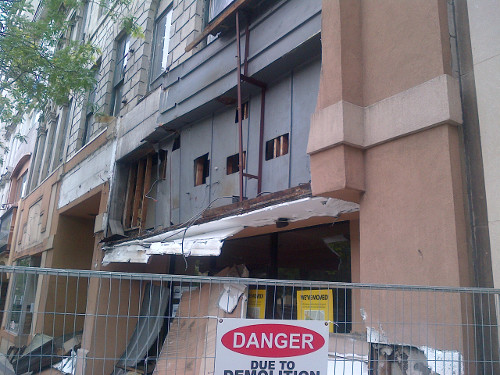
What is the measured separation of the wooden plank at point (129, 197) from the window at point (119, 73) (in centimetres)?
210

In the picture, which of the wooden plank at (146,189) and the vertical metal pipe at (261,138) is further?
the wooden plank at (146,189)

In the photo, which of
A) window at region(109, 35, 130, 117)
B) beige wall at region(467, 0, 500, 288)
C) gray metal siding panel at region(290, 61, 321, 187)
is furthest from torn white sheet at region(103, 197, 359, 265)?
window at region(109, 35, 130, 117)

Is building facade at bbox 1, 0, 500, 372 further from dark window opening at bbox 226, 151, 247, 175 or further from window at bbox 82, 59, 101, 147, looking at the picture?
window at bbox 82, 59, 101, 147

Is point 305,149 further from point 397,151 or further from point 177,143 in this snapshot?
point 177,143

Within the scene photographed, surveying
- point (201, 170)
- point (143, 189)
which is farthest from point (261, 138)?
point (143, 189)

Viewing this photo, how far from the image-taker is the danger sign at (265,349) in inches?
117

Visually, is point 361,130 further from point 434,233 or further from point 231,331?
point 231,331

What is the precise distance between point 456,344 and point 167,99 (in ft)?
24.5

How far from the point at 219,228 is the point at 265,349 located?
384 centimetres

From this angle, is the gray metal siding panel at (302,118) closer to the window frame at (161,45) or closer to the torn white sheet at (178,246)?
the torn white sheet at (178,246)

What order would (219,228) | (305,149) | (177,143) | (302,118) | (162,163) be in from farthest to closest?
(162,163) → (177,143) → (219,228) → (302,118) → (305,149)

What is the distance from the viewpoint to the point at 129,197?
11.4 metres

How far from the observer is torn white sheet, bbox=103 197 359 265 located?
5418mm

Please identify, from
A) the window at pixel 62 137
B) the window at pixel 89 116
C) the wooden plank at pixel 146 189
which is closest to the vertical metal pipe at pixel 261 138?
the wooden plank at pixel 146 189
